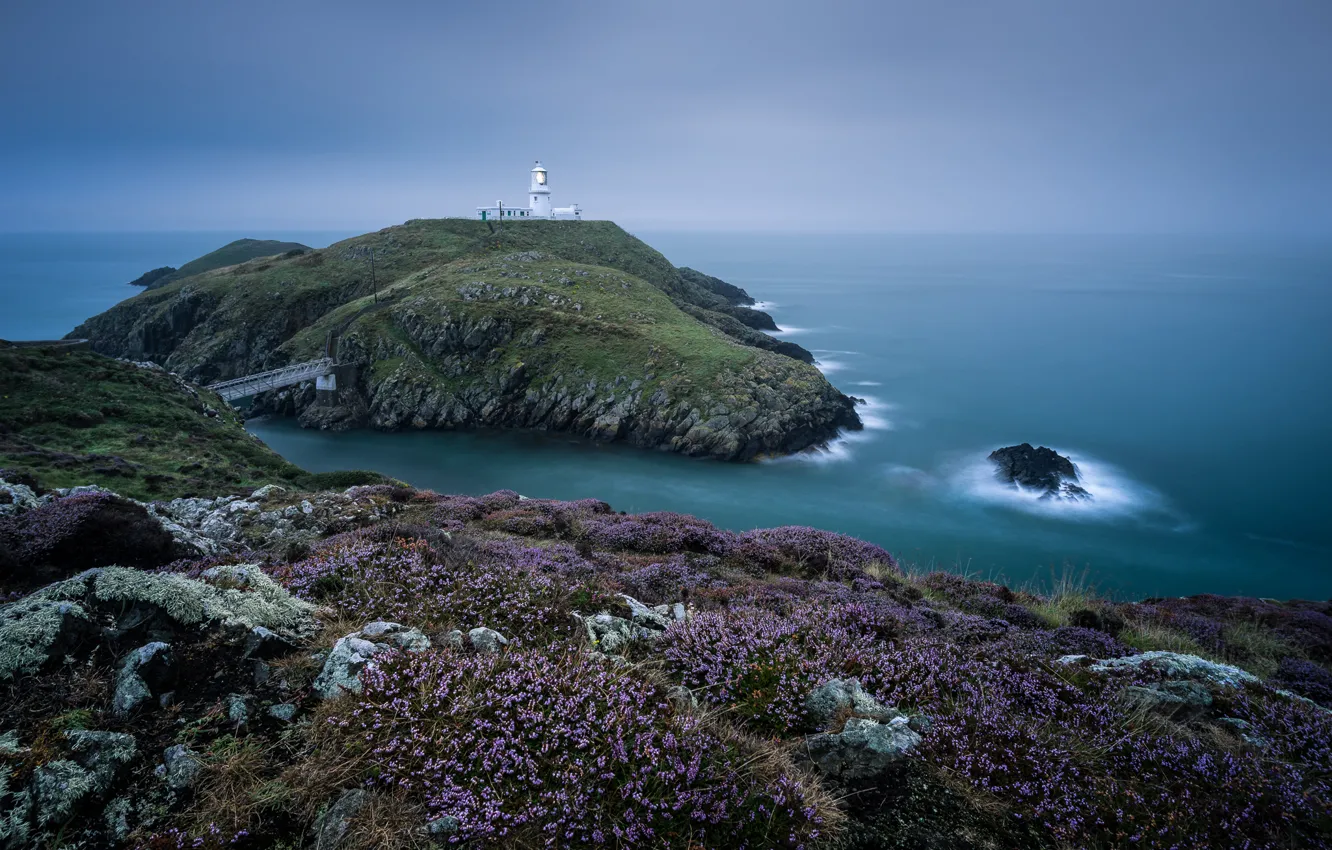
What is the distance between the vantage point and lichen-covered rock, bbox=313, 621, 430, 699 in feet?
14.8

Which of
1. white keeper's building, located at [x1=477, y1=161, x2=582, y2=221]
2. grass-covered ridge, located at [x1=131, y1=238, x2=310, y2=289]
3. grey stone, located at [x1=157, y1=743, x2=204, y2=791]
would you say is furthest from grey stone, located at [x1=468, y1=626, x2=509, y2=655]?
grass-covered ridge, located at [x1=131, y1=238, x2=310, y2=289]

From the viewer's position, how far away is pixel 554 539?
13469mm

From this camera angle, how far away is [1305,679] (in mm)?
8375

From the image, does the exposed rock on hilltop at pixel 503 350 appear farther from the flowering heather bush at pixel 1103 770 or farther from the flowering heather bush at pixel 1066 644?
the flowering heather bush at pixel 1103 770

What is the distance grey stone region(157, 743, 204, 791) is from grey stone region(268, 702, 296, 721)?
53cm

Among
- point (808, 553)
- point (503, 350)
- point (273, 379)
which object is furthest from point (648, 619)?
point (273, 379)

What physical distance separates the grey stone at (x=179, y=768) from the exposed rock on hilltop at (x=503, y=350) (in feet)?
150

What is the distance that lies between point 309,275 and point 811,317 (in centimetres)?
8495

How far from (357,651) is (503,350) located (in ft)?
189

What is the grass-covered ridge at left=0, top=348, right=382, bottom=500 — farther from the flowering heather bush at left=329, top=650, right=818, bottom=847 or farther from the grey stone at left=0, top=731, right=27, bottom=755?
the flowering heather bush at left=329, top=650, right=818, bottom=847

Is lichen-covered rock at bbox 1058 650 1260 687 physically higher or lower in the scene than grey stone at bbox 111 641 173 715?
lower

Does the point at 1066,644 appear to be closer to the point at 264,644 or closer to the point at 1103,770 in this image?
the point at 1103,770

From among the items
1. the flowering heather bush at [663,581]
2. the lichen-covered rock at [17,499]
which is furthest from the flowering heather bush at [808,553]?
the lichen-covered rock at [17,499]

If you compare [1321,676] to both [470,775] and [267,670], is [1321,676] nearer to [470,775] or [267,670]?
[470,775]
